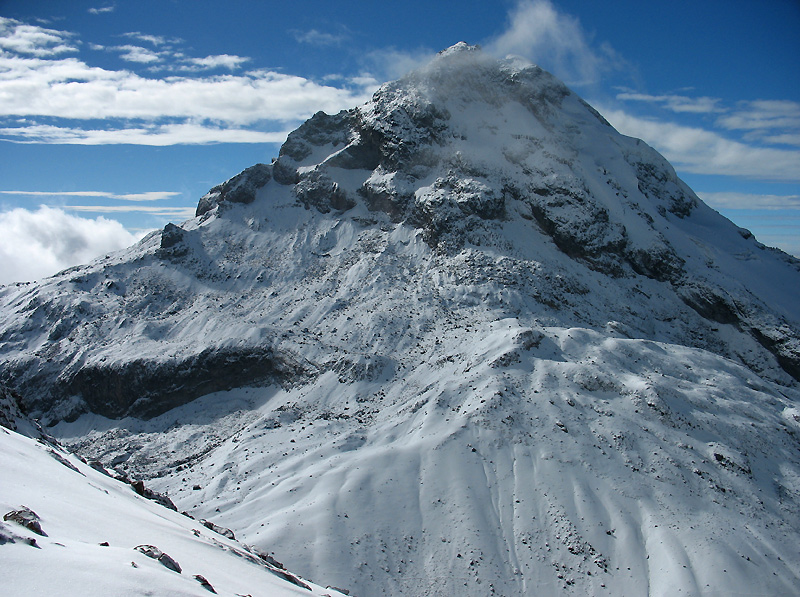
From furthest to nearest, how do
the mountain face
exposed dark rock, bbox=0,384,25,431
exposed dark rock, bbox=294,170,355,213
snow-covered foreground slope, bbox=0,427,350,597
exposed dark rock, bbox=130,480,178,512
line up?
exposed dark rock, bbox=294,170,355,213
the mountain face
exposed dark rock, bbox=0,384,25,431
exposed dark rock, bbox=130,480,178,512
snow-covered foreground slope, bbox=0,427,350,597

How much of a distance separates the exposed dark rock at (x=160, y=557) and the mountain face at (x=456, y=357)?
15.1 m

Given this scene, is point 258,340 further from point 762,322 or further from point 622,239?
point 762,322

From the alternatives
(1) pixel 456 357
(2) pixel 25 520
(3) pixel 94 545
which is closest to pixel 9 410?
(2) pixel 25 520

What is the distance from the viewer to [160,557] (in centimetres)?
953

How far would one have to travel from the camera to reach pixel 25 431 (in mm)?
20594

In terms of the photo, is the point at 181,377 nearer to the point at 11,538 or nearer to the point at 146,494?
the point at 146,494

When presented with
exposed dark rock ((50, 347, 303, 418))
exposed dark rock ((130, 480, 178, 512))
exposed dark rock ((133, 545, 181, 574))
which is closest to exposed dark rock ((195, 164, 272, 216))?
exposed dark rock ((50, 347, 303, 418))

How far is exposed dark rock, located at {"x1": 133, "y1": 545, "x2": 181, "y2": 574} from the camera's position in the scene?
9.36 m

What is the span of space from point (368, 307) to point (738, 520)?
32350 millimetres

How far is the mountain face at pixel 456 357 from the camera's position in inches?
992

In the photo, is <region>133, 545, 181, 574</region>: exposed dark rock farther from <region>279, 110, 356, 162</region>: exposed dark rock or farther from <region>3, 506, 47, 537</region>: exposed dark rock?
<region>279, 110, 356, 162</region>: exposed dark rock

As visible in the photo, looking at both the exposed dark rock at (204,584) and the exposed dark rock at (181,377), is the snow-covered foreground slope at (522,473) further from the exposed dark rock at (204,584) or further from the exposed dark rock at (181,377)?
the exposed dark rock at (204,584)

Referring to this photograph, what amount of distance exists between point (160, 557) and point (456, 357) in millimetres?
31439

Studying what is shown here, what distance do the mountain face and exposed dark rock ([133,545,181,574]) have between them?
15.1 m
